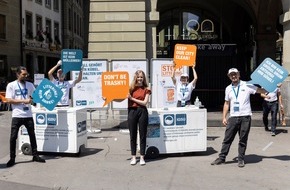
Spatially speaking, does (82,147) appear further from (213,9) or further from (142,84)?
(213,9)

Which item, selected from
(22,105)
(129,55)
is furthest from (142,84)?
(129,55)

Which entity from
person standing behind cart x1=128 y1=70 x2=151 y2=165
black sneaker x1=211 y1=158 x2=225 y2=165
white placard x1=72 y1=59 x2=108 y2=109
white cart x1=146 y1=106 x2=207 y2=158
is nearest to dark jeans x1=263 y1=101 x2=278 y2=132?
white cart x1=146 y1=106 x2=207 y2=158

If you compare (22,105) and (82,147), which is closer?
(22,105)

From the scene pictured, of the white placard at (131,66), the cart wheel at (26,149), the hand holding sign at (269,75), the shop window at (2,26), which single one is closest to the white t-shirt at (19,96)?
the cart wheel at (26,149)

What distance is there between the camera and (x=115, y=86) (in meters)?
10.4

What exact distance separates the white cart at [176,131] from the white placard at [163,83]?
4.07m

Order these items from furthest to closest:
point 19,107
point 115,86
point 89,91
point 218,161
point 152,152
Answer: point 89,91 → point 115,86 → point 152,152 → point 19,107 → point 218,161

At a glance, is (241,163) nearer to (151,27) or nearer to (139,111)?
(139,111)

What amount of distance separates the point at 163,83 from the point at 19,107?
5707mm

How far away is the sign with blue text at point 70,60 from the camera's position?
11.2 m

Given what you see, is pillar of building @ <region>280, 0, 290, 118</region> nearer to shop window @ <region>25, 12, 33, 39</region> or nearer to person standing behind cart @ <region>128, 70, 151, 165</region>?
person standing behind cart @ <region>128, 70, 151, 165</region>

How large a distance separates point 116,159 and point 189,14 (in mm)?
17081

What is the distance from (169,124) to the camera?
907 centimetres

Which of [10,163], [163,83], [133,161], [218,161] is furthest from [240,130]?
[163,83]
